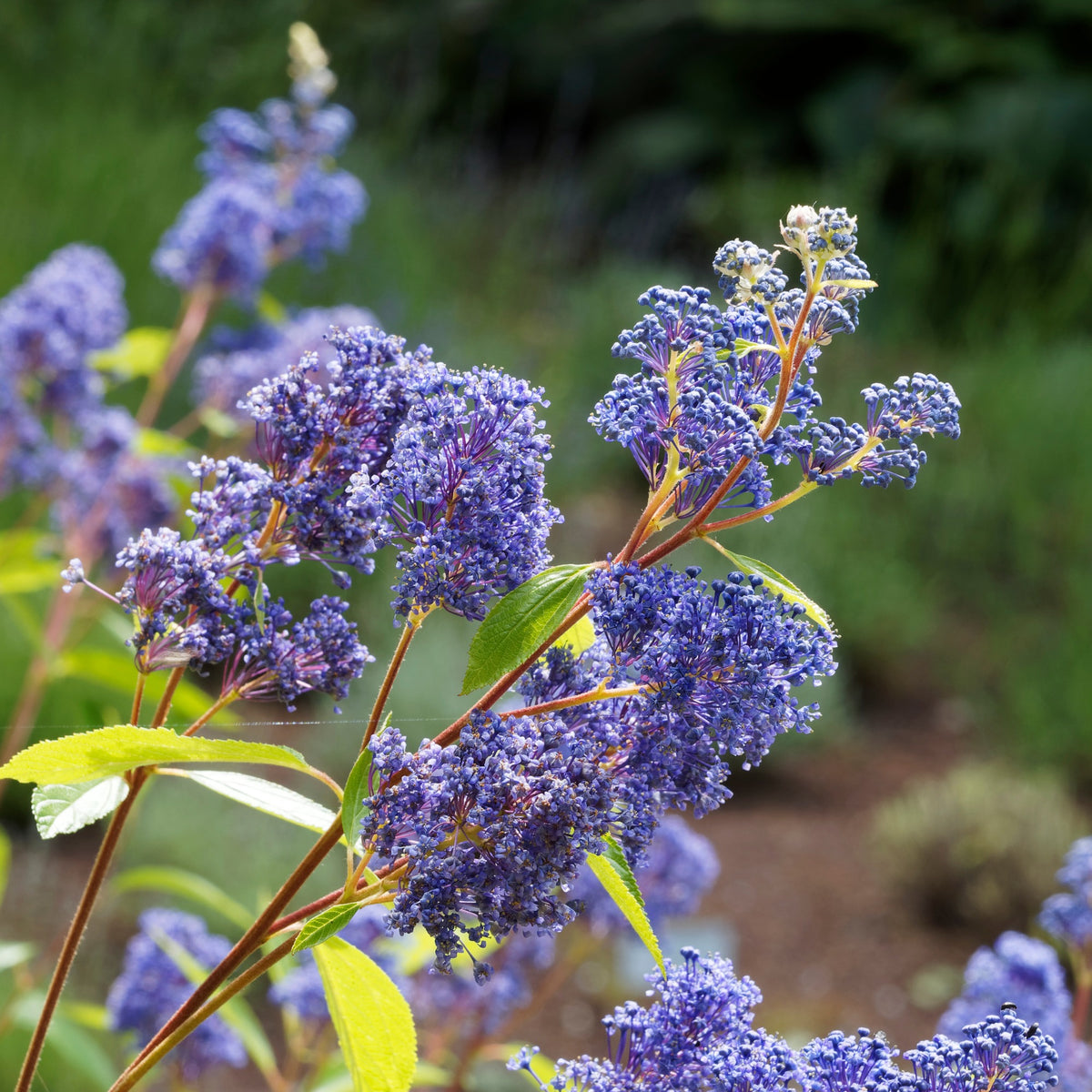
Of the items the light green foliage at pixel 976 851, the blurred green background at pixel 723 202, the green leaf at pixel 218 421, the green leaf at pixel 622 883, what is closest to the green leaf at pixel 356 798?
the green leaf at pixel 622 883

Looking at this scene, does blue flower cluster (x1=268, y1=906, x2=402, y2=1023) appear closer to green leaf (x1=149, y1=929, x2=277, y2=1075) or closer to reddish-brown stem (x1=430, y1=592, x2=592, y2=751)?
green leaf (x1=149, y1=929, x2=277, y2=1075)

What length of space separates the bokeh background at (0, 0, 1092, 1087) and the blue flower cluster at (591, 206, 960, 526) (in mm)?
3301

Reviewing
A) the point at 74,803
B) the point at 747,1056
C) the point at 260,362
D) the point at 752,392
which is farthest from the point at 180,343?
the point at 747,1056

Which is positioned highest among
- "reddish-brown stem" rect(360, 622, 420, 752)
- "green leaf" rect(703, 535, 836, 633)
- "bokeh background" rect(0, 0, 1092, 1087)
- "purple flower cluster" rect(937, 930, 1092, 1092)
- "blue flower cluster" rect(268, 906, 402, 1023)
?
"bokeh background" rect(0, 0, 1092, 1087)

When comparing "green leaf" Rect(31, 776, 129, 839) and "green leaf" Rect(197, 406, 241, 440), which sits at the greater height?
"green leaf" Rect(197, 406, 241, 440)

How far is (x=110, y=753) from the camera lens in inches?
26.2

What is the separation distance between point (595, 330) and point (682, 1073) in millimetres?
6690

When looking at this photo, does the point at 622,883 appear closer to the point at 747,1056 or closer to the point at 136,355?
the point at 747,1056

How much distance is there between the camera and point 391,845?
25.5 inches

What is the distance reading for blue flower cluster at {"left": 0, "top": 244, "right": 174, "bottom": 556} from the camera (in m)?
2.06

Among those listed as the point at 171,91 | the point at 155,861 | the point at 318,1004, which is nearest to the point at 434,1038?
the point at 318,1004

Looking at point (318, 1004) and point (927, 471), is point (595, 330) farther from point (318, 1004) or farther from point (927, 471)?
point (318, 1004)

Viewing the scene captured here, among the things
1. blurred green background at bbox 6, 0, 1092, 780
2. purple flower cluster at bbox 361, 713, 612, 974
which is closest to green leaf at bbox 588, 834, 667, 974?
purple flower cluster at bbox 361, 713, 612, 974

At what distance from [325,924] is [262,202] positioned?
6.07 ft
